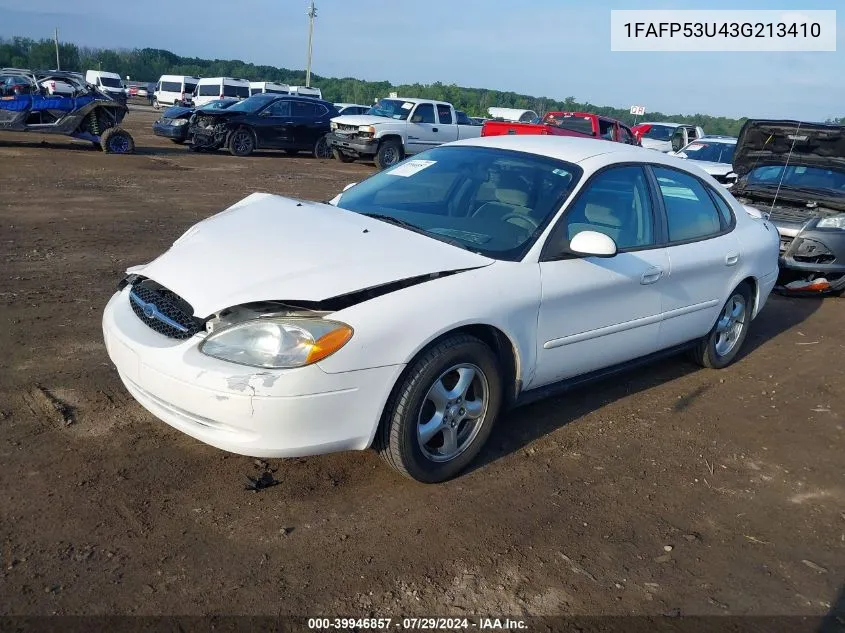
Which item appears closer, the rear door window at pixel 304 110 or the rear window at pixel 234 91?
the rear door window at pixel 304 110

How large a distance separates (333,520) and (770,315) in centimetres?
569

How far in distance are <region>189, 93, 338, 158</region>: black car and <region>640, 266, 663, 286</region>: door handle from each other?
16.8 metres

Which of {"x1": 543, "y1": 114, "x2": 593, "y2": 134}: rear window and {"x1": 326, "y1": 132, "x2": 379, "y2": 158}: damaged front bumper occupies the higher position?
{"x1": 543, "y1": 114, "x2": 593, "y2": 134}: rear window

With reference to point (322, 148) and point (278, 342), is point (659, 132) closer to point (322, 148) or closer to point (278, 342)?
point (322, 148)

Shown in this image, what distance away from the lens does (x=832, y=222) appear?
25.3 feet

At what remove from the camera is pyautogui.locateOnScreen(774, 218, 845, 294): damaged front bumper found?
24.9 ft

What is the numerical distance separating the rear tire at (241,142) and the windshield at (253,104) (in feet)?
1.88

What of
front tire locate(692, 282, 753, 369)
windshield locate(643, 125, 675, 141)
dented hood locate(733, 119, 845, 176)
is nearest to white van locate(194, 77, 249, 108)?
windshield locate(643, 125, 675, 141)

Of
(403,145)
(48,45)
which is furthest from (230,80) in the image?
(48,45)

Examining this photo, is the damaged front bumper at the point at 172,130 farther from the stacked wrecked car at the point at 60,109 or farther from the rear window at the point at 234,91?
the rear window at the point at 234,91

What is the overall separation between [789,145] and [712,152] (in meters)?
6.57

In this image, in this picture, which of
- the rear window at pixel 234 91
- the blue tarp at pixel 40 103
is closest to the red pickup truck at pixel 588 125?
the blue tarp at pixel 40 103

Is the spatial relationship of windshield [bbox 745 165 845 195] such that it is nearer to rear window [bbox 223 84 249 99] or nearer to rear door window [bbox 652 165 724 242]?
rear door window [bbox 652 165 724 242]

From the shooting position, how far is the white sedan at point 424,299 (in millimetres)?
2984
